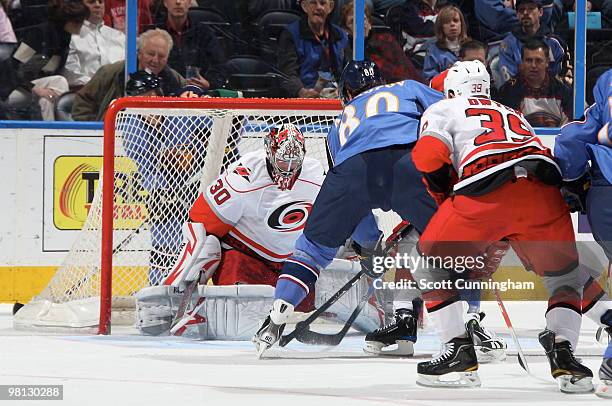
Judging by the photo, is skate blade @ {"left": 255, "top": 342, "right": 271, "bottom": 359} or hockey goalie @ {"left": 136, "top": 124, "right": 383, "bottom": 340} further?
hockey goalie @ {"left": 136, "top": 124, "right": 383, "bottom": 340}

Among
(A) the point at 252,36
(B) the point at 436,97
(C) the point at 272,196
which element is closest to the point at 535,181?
(B) the point at 436,97

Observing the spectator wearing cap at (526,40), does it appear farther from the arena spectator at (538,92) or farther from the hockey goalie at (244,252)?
the hockey goalie at (244,252)

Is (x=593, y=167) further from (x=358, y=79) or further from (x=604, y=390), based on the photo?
(x=358, y=79)

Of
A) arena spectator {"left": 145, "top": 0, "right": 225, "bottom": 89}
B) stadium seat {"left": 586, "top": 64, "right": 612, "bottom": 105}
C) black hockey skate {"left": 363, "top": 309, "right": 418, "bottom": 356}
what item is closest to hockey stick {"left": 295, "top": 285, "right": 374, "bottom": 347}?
black hockey skate {"left": 363, "top": 309, "right": 418, "bottom": 356}

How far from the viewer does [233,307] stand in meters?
4.52

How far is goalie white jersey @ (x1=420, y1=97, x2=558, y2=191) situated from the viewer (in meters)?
3.26

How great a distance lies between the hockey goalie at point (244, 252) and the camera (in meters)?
4.55

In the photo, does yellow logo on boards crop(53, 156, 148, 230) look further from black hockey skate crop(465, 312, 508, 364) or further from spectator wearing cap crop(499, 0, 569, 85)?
black hockey skate crop(465, 312, 508, 364)

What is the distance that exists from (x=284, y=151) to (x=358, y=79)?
0.51 meters

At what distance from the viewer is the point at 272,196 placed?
15.8 feet

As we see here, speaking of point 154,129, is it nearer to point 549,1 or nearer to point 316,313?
point 316,313

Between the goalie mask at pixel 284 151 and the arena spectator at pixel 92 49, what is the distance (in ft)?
5.73

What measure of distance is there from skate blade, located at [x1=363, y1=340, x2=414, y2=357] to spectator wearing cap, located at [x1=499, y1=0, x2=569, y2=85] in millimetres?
2780

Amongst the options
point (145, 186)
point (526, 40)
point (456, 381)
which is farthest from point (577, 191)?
point (526, 40)
